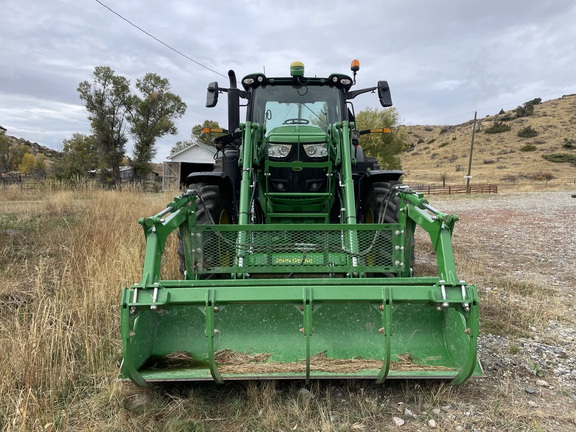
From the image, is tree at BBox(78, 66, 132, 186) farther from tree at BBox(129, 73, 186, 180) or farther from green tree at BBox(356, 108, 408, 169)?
green tree at BBox(356, 108, 408, 169)

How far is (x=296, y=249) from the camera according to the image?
3840mm

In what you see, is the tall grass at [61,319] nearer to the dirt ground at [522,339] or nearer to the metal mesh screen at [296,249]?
the metal mesh screen at [296,249]

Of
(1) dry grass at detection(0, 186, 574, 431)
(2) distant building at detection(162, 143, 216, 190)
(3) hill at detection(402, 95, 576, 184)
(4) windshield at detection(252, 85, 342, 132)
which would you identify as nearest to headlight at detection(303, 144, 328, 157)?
(4) windshield at detection(252, 85, 342, 132)

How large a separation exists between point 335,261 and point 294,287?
4.24 feet

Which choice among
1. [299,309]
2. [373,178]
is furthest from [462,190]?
[299,309]

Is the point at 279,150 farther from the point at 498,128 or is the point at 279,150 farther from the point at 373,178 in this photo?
the point at 498,128

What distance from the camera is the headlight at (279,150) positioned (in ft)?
14.7

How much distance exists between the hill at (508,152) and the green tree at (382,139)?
41.8ft

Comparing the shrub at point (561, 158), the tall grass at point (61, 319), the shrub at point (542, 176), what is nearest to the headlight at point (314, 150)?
the tall grass at point (61, 319)

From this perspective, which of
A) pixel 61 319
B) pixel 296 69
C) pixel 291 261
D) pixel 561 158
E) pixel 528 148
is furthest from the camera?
pixel 528 148

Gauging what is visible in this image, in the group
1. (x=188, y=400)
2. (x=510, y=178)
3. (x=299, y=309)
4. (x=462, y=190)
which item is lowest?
(x=188, y=400)

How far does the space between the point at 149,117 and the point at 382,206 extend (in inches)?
1165

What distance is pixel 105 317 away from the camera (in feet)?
12.4

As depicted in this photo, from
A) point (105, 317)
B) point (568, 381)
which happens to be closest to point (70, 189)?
point (105, 317)
